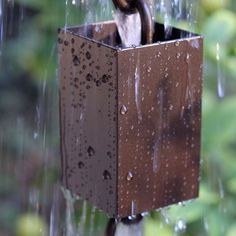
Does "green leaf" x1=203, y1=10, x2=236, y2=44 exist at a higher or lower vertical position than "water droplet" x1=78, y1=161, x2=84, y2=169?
higher

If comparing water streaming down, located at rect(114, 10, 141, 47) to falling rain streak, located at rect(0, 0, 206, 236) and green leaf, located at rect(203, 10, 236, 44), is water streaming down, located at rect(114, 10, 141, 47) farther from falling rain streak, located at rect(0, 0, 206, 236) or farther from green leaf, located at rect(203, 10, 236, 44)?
green leaf, located at rect(203, 10, 236, 44)

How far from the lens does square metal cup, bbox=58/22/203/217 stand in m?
1.42

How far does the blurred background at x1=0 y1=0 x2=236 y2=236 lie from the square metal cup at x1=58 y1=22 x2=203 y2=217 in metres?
0.58

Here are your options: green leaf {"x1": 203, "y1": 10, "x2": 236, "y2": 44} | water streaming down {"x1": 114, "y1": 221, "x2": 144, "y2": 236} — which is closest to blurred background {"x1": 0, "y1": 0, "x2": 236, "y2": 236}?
green leaf {"x1": 203, "y1": 10, "x2": 236, "y2": 44}

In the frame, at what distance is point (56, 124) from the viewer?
322 centimetres

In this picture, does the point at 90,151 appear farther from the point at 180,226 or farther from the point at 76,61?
the point at 180,226

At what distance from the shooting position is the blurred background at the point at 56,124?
224 centimetres

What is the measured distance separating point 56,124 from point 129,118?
1.81 m

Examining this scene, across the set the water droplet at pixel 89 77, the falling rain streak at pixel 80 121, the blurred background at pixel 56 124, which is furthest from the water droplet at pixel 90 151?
the blurred background at pixel 56 124

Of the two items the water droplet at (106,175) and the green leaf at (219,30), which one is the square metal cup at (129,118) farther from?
the green leaf at (219,30)

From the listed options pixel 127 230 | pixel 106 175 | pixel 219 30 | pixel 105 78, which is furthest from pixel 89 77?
pixel 219 30

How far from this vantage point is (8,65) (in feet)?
11.6

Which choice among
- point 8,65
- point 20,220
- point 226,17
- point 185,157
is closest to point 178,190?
point 185,157

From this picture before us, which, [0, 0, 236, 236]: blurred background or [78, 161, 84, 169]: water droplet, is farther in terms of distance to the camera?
[0, 0, 236, 236]: blurred background
